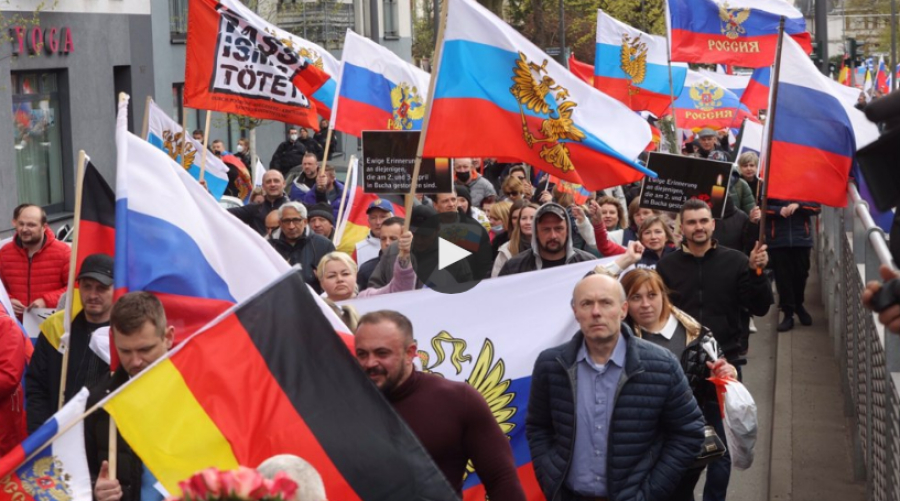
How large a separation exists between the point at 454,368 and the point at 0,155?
56.8 feet

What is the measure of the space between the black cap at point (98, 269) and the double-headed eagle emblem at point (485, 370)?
1445mm

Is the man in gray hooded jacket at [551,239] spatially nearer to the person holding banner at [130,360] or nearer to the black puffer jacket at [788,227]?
the person holding banner at [130,360]

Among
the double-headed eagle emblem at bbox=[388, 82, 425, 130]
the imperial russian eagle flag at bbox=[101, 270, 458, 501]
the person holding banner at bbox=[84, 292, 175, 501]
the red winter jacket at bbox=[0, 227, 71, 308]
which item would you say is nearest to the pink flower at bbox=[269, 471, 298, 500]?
the imperial russian eagle flag at bbox=[101, 270, 458, 501]

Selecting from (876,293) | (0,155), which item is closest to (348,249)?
(876,293)

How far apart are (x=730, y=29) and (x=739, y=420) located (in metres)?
9.26

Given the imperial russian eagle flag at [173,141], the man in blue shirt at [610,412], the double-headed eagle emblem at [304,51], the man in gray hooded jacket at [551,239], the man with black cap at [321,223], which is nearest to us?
the man in blue shirt at [610,412]

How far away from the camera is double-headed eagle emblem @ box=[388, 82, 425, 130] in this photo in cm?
1366

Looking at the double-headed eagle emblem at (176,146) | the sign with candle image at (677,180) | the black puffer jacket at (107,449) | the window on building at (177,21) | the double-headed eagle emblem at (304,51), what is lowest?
the black puffer jacket at (107,449)

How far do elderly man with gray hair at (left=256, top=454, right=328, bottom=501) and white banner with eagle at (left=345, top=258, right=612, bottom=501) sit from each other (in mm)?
3248

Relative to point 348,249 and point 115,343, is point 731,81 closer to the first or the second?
point 348,249

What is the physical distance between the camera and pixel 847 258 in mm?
10812

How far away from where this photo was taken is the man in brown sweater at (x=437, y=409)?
494 centimetres
